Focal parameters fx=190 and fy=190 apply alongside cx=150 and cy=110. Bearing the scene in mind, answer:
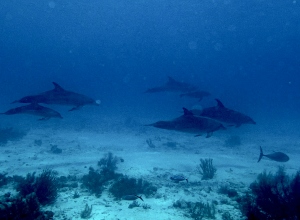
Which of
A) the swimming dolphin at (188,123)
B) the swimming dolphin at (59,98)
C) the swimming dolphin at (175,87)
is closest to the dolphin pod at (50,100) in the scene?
the swimming dolphin at (59,98)

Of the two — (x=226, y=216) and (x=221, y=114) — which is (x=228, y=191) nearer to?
(x=226, y=216)

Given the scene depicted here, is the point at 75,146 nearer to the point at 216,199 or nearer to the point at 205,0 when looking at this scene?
the point at 216,199

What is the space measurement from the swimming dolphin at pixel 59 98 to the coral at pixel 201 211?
6.90m

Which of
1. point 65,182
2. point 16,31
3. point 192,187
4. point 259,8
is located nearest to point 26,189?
point 65,182

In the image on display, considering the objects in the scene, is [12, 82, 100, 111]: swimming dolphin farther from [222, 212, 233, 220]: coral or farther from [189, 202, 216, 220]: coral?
[222, 212, 233, 220]: coral

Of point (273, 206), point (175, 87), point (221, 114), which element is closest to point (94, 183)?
point (221, 114)

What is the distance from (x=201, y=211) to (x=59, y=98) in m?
8.05

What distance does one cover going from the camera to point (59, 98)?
31.2 ft

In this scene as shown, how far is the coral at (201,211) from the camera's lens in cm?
594

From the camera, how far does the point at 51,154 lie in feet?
42.8

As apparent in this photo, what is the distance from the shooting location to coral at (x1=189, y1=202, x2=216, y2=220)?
19.5 ft

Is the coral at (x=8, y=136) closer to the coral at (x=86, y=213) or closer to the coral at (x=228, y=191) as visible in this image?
the coral at (x=86, y=213)

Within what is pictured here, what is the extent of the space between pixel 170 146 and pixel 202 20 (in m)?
74.2

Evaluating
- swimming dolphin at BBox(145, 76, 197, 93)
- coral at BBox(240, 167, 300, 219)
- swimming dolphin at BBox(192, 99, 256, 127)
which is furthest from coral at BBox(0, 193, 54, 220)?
swimming dolphin at BBox(145, 76, 197, 93)
